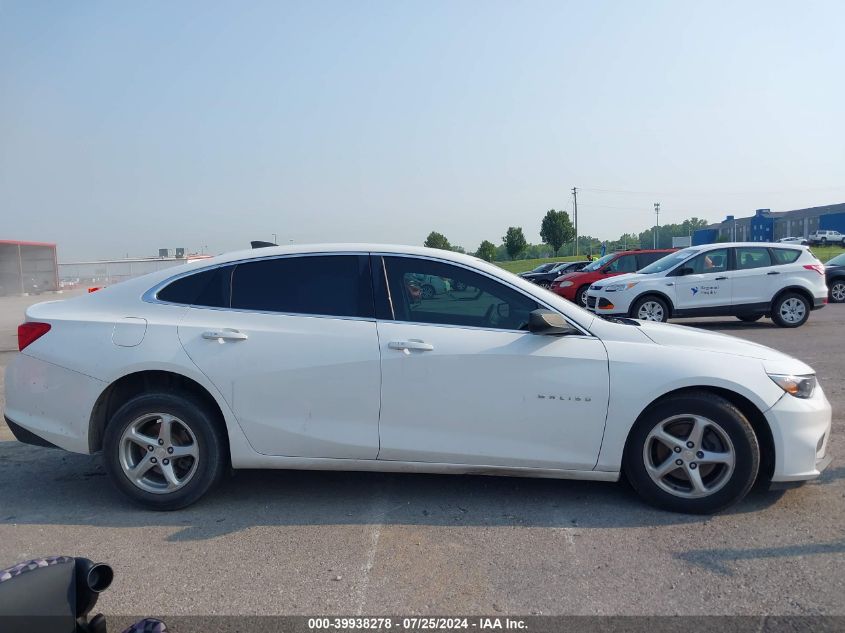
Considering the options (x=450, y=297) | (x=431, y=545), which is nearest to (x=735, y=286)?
(x=450, y=297)

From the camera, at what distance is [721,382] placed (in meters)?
3.98

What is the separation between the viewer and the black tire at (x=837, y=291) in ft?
62.8

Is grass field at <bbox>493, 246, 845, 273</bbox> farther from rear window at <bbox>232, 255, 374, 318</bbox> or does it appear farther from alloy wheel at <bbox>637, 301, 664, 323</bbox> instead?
rear window at <bbox>232, 255, 374, 318</bbox>

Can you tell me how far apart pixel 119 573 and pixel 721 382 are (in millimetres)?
3407

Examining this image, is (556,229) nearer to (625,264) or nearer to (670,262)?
(625,264)

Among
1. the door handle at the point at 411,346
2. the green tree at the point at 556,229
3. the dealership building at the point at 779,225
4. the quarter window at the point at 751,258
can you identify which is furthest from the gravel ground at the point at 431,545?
the green tree at the point at 556,229

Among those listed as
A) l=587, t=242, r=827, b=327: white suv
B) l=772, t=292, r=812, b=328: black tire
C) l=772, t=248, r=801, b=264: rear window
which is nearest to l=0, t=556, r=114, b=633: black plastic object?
l=587, t=242, r=827, b=327: white suv

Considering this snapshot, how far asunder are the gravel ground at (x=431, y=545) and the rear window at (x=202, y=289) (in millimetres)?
1264

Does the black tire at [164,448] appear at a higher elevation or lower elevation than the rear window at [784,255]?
lower

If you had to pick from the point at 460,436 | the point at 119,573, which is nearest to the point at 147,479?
the point at 119,573

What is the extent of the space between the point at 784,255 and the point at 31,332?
13277 millimetres

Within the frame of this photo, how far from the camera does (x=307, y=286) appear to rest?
430 centimetres

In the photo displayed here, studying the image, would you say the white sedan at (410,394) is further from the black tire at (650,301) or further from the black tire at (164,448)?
the black tire at (650,301)

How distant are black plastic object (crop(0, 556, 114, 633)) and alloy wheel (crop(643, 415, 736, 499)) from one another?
9.64 ft
